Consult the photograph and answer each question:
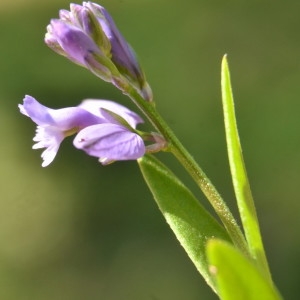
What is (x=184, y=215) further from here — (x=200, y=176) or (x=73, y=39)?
(x=73, y=39)

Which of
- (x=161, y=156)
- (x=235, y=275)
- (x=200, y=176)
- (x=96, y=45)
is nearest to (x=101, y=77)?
(x=96, y=45)

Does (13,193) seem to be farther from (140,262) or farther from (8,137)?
(140,262)

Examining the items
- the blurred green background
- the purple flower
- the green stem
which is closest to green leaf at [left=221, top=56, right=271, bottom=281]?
the green stem

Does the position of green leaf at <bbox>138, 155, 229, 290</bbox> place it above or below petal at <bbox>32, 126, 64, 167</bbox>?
below

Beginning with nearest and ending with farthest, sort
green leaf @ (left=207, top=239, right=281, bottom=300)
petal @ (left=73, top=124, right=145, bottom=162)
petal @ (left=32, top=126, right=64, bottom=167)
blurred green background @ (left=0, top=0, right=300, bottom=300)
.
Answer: green leaf @ (left=207, top=239, right=281, bottom=300) < petal @ (left=73, top=124, right=145, bottom=162) < petal @ (left=32, top=126, right=64, bottom=167) < blurred green background @ (left=0, top=0, right=300, bottom=300)

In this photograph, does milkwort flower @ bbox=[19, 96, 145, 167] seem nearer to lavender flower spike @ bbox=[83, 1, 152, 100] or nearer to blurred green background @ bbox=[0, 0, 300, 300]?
lavender flower spike @ bbox=[83, 1, 152, 100]

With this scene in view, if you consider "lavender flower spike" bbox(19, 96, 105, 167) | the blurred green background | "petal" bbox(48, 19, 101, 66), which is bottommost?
the blurred green background

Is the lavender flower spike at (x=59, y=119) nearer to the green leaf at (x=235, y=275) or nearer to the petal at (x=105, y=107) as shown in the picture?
the petal at (x=105, y=107)
